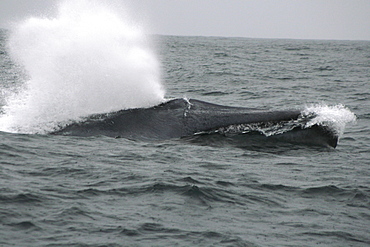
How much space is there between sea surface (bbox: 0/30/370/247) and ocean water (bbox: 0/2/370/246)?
16mm

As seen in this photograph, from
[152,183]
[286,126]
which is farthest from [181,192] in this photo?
[286,126]

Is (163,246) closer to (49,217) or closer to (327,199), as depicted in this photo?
(49,217)

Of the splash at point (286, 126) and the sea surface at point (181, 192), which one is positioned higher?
the splash at point (286, 126)

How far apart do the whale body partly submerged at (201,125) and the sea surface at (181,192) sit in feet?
0.71

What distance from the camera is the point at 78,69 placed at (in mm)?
13820

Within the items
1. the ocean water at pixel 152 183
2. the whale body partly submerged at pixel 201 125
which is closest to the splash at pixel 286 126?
the whale body partly submerged at pixel 201 125

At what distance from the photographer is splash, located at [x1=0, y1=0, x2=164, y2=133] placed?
12516mm

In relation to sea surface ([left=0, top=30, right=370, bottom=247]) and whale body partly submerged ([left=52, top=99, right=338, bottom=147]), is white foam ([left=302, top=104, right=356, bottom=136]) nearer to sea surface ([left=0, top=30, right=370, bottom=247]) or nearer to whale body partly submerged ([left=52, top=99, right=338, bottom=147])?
whale body partly submerged ([left=52, top=99, right=338, bottom=147])

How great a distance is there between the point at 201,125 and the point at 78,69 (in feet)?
12.5

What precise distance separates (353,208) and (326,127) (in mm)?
3391

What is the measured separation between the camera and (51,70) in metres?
14.0

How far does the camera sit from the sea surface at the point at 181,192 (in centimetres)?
707

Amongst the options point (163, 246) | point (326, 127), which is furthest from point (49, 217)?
point (326, 127)

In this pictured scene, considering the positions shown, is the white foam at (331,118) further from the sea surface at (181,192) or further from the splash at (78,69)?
the splash at (78,69)
